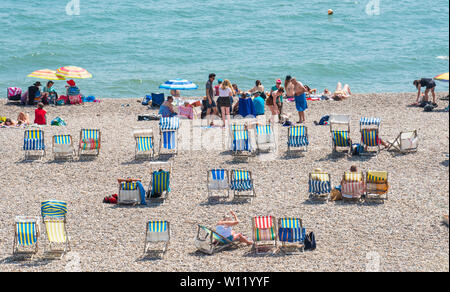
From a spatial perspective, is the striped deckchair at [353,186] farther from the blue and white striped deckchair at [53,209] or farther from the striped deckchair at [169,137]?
the blue and white striped deckchair at [53,209]

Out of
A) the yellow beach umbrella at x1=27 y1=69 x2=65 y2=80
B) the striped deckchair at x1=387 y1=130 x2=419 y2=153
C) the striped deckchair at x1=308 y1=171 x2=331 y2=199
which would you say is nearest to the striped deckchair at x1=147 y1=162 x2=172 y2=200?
the striped deckchair at x1=308 y1=171 x2=331 y2=199

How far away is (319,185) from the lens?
13.1 m

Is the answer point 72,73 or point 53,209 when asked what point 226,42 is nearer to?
point 72,73

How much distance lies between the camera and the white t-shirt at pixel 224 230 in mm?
11406

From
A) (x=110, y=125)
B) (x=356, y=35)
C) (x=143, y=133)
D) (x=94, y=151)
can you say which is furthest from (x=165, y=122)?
(x=356, y=35)

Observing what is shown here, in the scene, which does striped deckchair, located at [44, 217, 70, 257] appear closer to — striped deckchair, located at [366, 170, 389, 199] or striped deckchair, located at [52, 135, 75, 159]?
striped deckchair, located at [52, 135, 75, 159]

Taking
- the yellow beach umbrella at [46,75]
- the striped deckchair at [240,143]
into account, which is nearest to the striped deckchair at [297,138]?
the striped deckchair at [240,143]

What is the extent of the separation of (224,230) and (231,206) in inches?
67.0

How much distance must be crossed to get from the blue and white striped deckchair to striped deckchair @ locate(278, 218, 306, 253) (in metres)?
3.73

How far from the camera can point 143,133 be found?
16500 mm

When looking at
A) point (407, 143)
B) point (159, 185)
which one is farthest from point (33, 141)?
point (407, 143)

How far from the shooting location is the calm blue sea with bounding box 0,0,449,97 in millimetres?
35938
